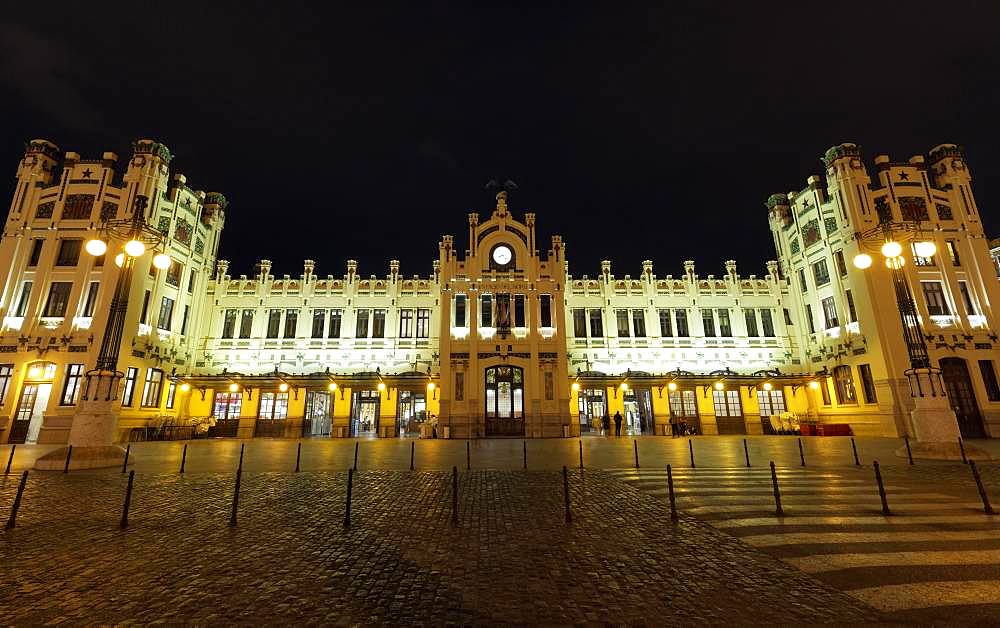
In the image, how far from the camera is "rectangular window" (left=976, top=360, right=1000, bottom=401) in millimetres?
27203

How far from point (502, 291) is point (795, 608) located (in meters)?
29.1

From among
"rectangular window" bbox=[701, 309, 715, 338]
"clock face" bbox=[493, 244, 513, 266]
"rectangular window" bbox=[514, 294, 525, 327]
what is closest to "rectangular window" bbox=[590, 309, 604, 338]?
"rectangular window" bbox=[514, 294, 525, 327]

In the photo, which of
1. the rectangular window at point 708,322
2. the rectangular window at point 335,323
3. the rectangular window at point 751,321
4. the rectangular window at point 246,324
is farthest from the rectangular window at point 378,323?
the rectangular window at point 751,321

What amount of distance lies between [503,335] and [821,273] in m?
24.9

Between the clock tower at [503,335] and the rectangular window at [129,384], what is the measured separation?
1983 cm

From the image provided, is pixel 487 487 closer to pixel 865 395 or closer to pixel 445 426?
pixel 445 426

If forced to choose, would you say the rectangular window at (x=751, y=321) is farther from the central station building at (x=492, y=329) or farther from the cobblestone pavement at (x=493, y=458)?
the cobblestone pavement at (x=493, y=458)

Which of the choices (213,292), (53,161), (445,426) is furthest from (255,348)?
(53,161)

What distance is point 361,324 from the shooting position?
116 ft

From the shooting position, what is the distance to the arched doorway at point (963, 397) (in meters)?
26.7

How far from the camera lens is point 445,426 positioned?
29.6 metres

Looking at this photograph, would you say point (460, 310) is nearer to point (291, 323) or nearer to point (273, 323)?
point (291, 323)

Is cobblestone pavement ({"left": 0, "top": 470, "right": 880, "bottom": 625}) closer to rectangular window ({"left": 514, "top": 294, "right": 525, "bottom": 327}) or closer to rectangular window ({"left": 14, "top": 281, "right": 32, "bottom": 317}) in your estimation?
rectangular window ({"left": 514, "top": 294, "right": 525, "bottom": 327})

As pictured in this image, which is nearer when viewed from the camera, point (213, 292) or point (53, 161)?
point (53, 161)
